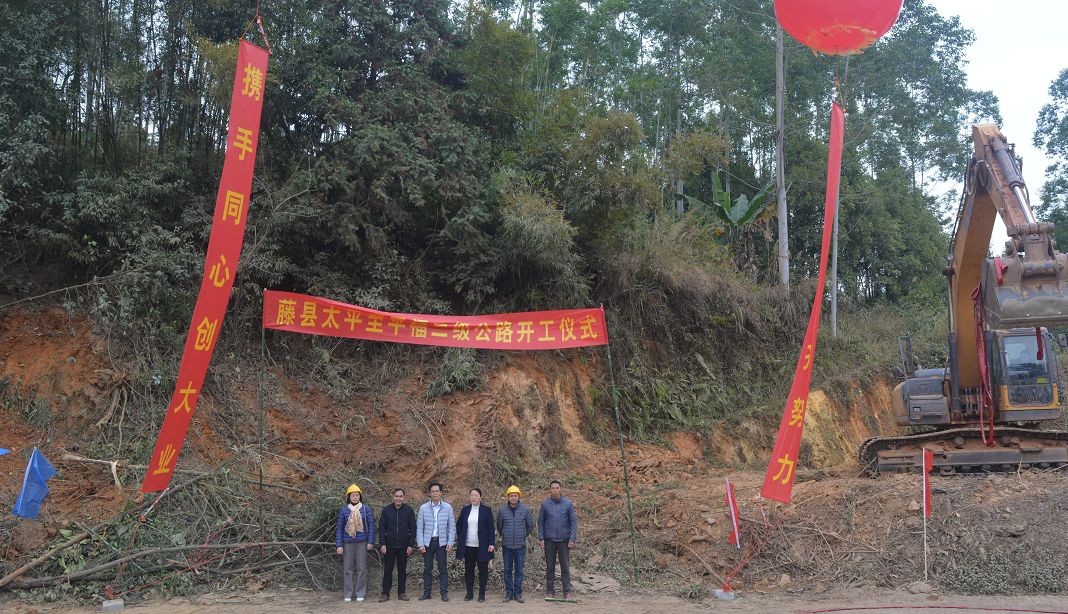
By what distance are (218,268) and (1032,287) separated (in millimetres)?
8041

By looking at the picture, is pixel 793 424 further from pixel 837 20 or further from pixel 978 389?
pixel 978 389

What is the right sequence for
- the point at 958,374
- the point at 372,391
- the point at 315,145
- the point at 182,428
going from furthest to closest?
the point at 315,145 → the point at 372,391 → the point at 958,374 → the point at 182,428

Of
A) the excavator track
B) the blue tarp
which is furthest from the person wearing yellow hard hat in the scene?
the excavator track

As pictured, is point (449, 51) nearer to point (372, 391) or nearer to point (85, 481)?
point (372, 391)

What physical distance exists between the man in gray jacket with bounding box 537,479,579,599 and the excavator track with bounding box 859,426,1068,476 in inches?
229

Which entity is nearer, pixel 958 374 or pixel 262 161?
pixel 958 374

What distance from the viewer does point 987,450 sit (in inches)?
463

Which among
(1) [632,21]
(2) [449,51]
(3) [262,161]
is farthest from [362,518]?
(1) [632,21]

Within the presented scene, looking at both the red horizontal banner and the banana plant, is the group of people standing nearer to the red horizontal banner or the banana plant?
the red horizontal banner

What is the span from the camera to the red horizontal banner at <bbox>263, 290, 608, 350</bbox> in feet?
34.9

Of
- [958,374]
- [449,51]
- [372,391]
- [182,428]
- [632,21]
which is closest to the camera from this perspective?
[182,428]

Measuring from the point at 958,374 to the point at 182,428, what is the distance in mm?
10361

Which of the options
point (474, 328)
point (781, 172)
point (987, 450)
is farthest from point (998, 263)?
point (781, 172)

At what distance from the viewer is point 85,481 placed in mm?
10273
